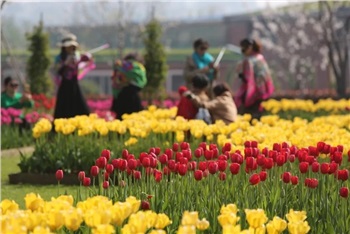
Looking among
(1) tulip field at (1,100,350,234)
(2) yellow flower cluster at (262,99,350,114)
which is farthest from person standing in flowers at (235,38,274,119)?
(1) tulip field at (1,100,350,234)

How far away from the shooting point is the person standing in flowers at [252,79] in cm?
1691

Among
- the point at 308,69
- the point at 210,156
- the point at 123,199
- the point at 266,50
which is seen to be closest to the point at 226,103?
the point at 210,156

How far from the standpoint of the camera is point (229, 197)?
21.9 ft

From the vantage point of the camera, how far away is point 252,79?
1703 centimetres

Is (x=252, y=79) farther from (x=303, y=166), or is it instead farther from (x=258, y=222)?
(x=258, y=222)

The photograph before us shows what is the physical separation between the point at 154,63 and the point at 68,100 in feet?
27.9

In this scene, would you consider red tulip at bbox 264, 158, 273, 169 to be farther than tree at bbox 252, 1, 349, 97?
No

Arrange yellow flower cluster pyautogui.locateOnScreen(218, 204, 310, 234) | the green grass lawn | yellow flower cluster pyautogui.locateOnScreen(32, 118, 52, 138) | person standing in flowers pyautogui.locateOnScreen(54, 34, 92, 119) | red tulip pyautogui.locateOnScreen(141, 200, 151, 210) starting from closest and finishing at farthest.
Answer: yellow flower cluster pyautogui.locateOnScreen(218, 204, 310, 234), red tulip pyautogui.locateOnScreen(141, 200, 151, 210), the green grass lawn, yellow flower cluster pyautogui.locateOnScreen(32, 118, 52, 138), person standing in flowers pyautogui.locateOnScreen(54, 34, 92, 119)

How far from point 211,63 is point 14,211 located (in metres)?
11.8

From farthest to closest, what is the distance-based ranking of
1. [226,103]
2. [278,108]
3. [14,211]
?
[278,108]
[226,103]
[14,211]

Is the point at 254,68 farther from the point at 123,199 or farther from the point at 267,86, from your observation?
the point at 123,199

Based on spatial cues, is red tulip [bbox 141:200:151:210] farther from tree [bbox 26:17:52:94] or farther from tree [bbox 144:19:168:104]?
tree [bbox 26:17:52:94]

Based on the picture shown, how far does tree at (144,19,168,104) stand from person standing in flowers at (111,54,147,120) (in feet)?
23.7

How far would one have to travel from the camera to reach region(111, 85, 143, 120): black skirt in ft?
54.5
